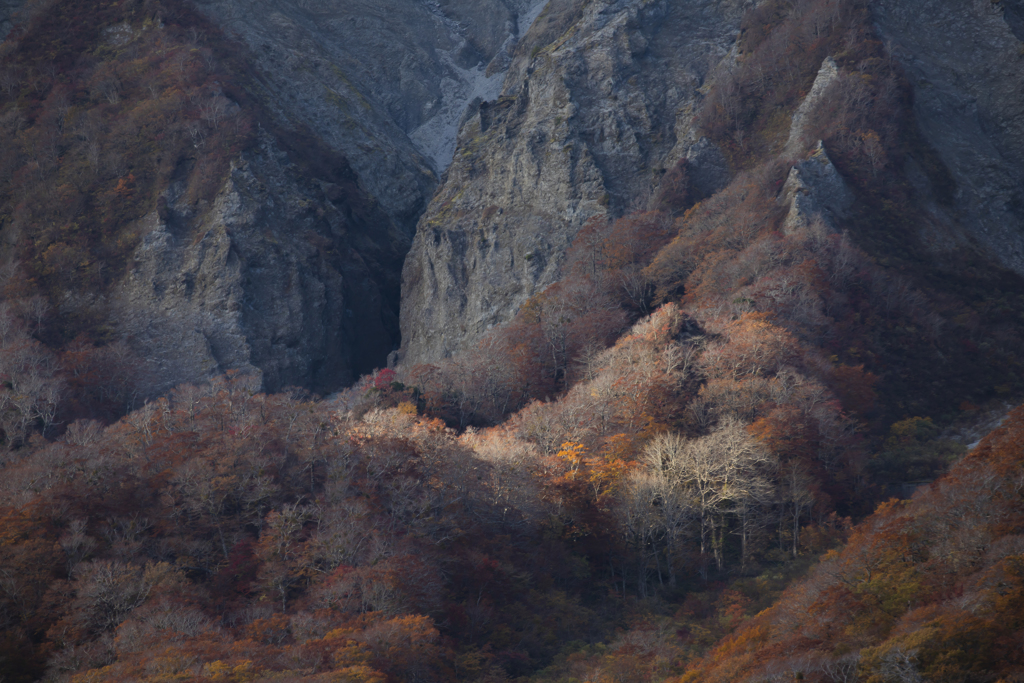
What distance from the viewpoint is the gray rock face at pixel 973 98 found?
203 feet

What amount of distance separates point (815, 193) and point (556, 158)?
3468 centimetres

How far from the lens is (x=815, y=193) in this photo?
192 feet

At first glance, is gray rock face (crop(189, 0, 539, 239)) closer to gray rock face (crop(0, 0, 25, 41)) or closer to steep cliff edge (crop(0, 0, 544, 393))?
steep cliff edge (crop(0, 0, 544, 393))

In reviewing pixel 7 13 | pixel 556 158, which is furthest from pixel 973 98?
pixel 7 13

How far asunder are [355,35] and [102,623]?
122584mm

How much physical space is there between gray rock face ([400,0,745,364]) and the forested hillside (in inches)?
28.2

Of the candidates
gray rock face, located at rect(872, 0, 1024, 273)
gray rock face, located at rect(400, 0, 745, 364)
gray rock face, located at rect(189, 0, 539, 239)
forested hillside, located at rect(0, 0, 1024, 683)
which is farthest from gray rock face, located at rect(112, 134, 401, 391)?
gray rock face, located at rect(872, 0, 1024, 273)

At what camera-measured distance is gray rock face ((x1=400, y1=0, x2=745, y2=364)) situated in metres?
82.7

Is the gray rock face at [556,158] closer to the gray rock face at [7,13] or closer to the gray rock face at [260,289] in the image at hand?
the gray rock face at [260,289]

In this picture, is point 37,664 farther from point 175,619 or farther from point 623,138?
point 623,138

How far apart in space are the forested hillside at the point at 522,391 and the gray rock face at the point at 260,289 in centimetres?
41

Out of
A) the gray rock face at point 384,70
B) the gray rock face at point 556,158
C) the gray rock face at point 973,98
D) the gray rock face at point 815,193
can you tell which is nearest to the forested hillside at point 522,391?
the gray rock face at point 815,193

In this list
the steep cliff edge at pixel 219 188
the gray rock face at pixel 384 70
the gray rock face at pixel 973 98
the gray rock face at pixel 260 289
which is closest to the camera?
the gray rock face at pixel 973 98

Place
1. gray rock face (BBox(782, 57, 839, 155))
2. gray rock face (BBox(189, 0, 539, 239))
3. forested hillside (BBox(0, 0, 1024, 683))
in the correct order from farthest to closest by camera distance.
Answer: gray rock face (BBox(189, 0, 539, 239)) → gray rock face (BBox(782, 57, 839, 155)) → forested hillside (BBox(0, 0, 1024, 683))
